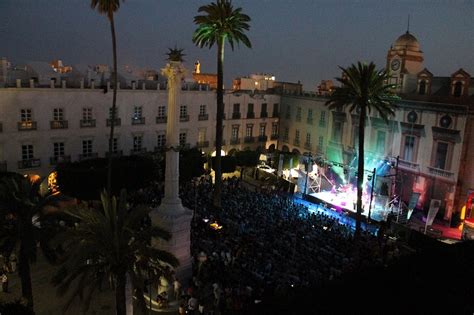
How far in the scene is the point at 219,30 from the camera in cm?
3372

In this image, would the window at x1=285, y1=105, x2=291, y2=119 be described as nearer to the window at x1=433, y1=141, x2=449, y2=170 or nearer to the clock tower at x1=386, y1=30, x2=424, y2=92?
the clock tower at x1=386, y1=30, x2=424, y2=92

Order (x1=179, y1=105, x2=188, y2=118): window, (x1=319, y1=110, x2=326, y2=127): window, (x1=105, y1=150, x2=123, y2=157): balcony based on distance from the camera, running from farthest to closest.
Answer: (x1=319, y1=110, x2=326, y2=127): window, (x1=179, y1=105, x2=188, y2=118): window, (x1=105, y1=150, x2=123, y2=157): balcony

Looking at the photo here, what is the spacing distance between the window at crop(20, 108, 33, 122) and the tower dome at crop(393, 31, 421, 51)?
127 feet

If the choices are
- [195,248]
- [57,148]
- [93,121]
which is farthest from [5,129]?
[195,248]

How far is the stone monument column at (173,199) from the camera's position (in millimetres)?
20797

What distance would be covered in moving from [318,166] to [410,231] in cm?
1555

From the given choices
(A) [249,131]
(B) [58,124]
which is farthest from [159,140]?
(A) [249,131]

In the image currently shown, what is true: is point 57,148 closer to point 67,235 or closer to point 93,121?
point 93,121

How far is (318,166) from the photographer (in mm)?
44344

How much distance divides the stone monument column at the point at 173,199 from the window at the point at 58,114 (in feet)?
66.2

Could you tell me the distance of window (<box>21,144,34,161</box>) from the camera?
35.5 m

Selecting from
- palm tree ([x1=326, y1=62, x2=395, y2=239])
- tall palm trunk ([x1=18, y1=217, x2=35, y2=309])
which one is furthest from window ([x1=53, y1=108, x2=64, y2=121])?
palm tree ([x1=326, y1=62, x2=395, y2=239])

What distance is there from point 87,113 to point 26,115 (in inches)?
212

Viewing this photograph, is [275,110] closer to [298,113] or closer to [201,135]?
[298,113]
